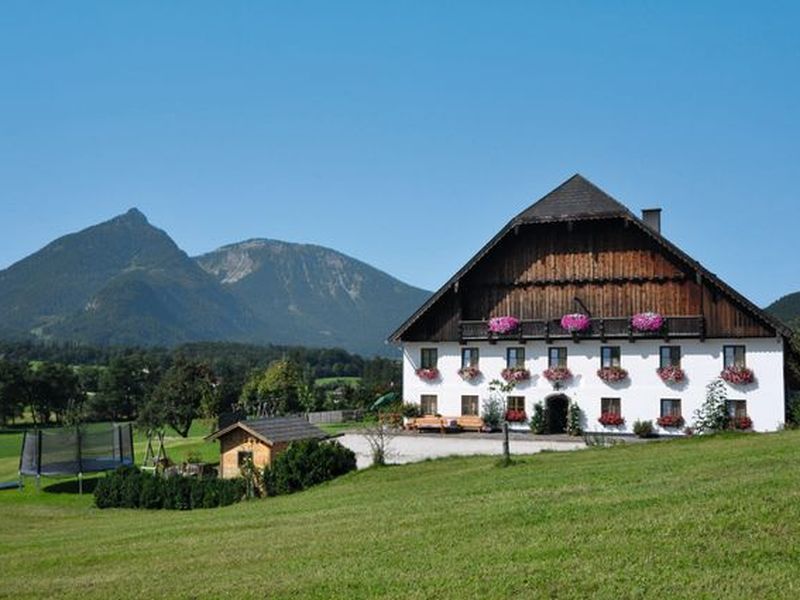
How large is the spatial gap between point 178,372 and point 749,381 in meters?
58.7

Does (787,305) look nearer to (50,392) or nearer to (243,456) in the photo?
(243,456)

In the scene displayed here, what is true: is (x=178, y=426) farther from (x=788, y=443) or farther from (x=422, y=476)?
(x=788, y=443)

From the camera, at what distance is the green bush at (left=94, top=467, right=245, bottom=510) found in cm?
3077

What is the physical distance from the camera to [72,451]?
4450 centimetres

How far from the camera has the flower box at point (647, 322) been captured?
36.7 metres

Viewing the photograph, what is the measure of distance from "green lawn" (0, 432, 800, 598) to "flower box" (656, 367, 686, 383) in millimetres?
14509

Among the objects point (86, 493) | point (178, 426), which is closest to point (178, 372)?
point (178, 426)

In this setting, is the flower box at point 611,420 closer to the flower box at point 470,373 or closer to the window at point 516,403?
the window at point 516,403

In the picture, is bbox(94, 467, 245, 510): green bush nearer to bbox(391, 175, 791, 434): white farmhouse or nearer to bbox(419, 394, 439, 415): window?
bbox(419, 394, 439, 415): window

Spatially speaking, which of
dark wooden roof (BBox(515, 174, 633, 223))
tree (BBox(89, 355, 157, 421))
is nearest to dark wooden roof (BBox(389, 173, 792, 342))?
dark wooden roof (BBox(515, 174, 633, 223))

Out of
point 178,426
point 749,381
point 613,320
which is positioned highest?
point 613,320

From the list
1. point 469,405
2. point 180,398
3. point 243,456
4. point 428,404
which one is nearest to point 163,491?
point 243,456

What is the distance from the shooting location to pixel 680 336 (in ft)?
120

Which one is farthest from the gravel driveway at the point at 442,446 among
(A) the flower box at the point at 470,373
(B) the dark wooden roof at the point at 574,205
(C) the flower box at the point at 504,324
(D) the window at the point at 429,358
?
(B) the dark wooden roof at the point at 574,205
